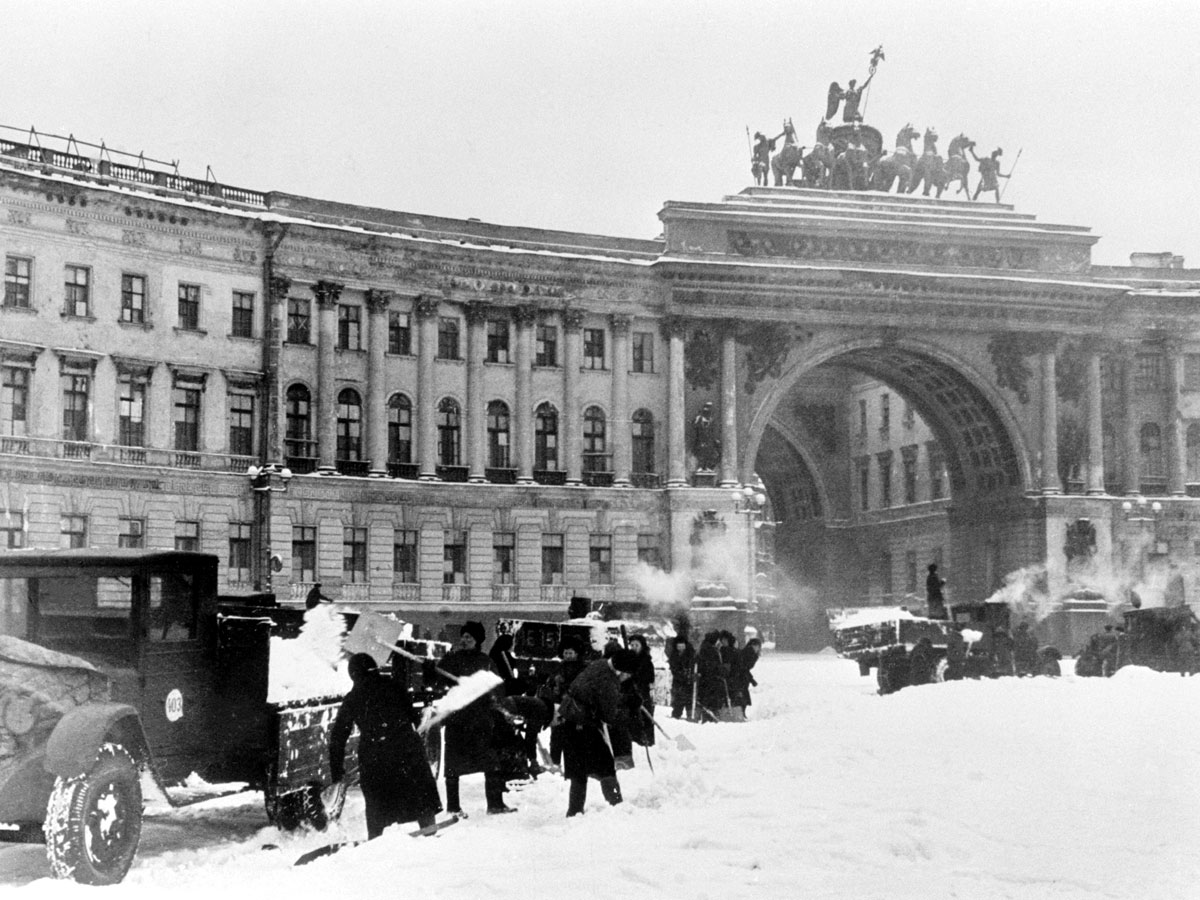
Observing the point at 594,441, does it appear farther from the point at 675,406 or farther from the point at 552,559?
the point at 552,559

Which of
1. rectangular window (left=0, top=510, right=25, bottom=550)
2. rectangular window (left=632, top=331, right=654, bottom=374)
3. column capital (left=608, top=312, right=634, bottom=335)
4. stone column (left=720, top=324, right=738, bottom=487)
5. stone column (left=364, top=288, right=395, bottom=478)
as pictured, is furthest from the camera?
rectangular window (left=632, top=331, right=654, bottom=374)

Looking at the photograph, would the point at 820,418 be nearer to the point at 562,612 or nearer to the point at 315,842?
the point at 562,612

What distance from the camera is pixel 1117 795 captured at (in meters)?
15.8

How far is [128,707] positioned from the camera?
475 inches

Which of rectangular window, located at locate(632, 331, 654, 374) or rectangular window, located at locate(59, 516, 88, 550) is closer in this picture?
rectangular window, located at locate(59, 516, 88, 550)

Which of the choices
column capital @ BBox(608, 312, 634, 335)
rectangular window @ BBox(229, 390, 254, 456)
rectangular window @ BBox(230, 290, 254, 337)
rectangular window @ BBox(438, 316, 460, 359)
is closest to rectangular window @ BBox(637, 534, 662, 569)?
column capital @ BBox(608, 312, 634, 335)

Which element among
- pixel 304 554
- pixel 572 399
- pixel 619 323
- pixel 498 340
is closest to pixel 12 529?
pixel 304 554

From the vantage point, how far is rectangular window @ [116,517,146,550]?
141 ft

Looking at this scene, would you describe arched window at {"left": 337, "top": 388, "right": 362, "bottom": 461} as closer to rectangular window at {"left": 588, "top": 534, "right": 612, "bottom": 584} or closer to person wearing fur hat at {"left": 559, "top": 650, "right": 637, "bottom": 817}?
rectangular window at {"left": 588, "top": 534, "right": 612, "bottom": 584}

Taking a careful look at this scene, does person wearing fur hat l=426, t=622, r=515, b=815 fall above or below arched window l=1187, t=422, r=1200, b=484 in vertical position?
below

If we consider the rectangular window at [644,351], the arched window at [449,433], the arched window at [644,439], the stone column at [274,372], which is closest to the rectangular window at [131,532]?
the stone column at [274,372]

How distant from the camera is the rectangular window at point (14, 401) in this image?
41.3 metres

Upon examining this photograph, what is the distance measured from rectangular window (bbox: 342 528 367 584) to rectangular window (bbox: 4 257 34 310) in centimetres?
1169

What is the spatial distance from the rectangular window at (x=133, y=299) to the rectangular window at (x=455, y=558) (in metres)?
11.8
